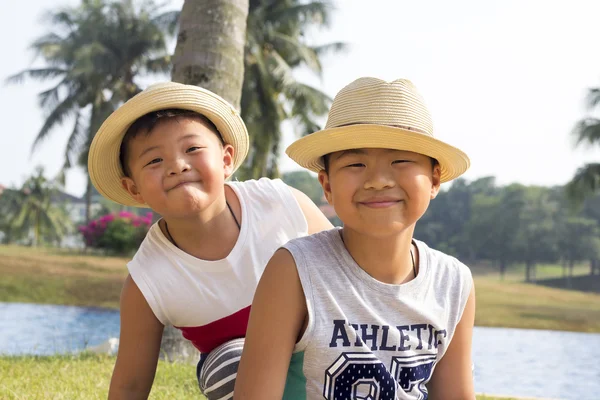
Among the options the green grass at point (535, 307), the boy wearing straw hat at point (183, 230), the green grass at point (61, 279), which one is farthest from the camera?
the green grass at point (535, 307)

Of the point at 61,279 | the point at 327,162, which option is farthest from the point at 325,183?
the point at 61,279

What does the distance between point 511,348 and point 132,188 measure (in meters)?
14.6

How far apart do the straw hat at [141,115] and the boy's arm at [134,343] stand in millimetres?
340

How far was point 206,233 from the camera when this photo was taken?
2215 millimetres

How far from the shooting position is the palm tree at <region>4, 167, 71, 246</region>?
28.5 meters

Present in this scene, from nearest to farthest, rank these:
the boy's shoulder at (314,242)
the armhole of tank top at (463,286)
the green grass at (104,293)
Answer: the boy's shoulder at (314,242) < the armhole of tank top at (463,286) < the green grass at (104,293)

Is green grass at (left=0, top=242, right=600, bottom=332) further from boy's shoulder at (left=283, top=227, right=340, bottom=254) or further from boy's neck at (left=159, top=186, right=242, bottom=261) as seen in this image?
boy's shoulder at (left=283, top=227, right=340, bottom=254)

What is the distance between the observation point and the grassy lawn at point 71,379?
315cm

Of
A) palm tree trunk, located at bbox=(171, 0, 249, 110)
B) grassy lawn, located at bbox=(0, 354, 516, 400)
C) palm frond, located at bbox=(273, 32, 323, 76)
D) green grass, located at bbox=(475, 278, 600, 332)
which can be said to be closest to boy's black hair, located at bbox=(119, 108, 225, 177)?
grassy lawn, located at bbox=(0, 354, 516, 400)

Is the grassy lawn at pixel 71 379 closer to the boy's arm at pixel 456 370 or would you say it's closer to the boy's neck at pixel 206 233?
the boy's neck at pixel 206 233

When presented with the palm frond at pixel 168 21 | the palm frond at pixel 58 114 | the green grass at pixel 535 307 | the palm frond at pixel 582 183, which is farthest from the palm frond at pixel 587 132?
the palm frond at pixel 58 114

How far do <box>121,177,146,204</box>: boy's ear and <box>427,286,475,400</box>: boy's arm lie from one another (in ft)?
3.38

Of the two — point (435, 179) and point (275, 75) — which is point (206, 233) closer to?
point (435, 179)

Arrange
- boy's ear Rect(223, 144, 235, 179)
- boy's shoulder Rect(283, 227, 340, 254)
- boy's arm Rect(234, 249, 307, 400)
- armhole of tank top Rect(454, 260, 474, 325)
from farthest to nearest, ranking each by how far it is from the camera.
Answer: boy's ear Rect(223, 144, 235, 179)
armhole of tank top Rect(454, 260, 474, 325)
boy's shoulder Rect(283, 227, 340, 254)
boy's arm Rect(234, 249, 307, 400)
